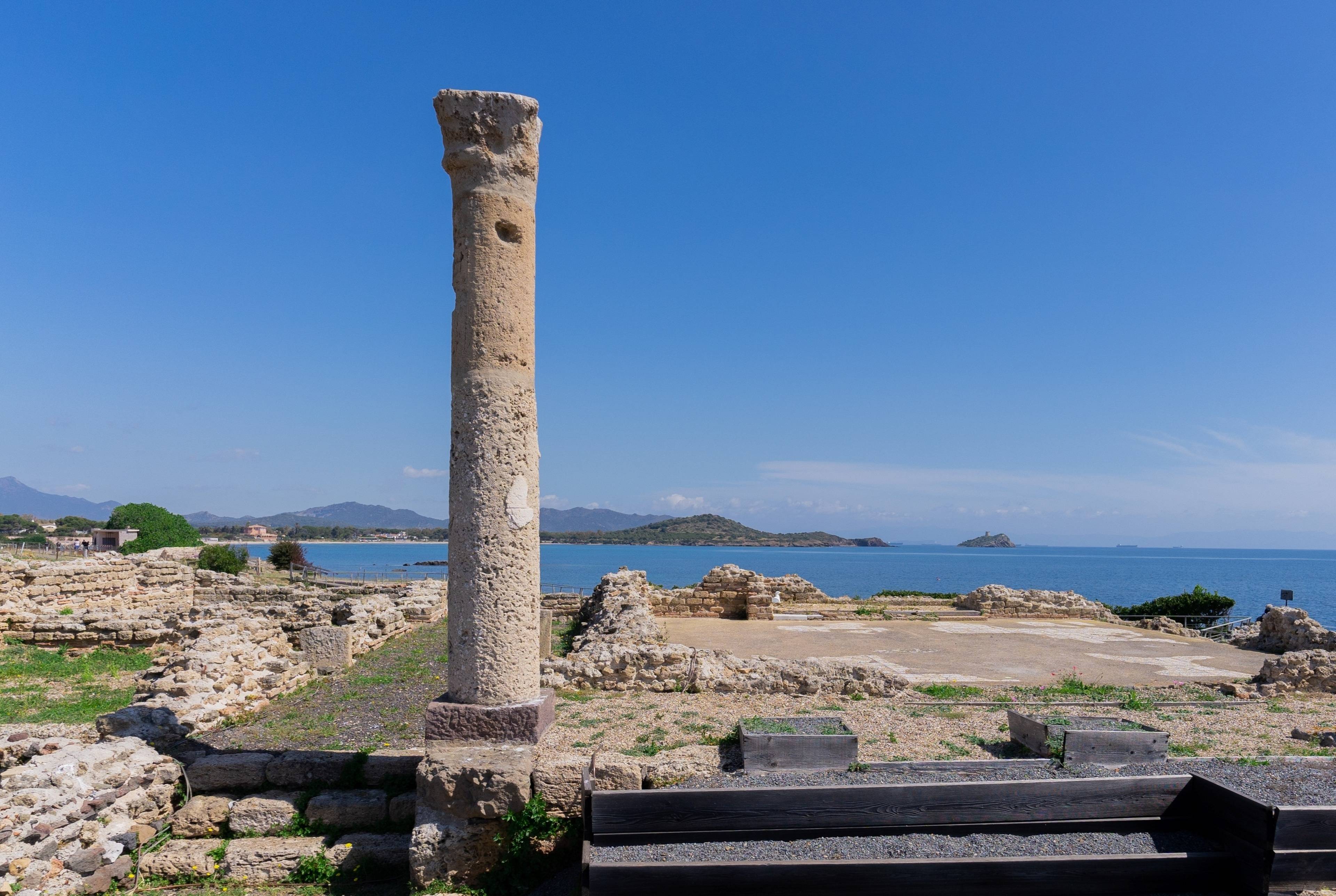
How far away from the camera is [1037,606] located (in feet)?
77.1

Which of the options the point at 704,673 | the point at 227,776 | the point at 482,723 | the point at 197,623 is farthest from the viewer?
the point at 197,623

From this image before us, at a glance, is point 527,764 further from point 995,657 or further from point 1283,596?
point 1283,596

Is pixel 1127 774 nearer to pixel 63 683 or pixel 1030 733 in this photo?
pixel 1030 733

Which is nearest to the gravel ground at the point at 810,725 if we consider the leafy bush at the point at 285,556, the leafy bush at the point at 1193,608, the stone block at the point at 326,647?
the stone block at the point at 326,647

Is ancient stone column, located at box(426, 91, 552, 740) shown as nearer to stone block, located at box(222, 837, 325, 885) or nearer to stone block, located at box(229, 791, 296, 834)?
stone block, located at box(222, 837, 325, 885)

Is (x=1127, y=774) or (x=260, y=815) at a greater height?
(x=1127, y=774)

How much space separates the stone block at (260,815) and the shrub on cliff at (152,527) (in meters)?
41.4

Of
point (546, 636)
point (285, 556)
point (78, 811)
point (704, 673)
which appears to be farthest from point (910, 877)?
point (285, 556)

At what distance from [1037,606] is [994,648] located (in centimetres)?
885

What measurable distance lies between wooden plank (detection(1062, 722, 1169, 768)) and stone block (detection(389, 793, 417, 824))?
5.71 metres

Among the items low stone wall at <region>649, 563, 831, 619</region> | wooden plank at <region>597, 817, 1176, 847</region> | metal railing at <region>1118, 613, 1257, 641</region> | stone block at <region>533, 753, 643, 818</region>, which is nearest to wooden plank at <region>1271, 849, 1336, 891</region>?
wooden plank at <region>597, 817, 1176, 847</region>

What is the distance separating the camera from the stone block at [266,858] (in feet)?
20.6

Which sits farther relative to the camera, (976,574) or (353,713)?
(976,574)

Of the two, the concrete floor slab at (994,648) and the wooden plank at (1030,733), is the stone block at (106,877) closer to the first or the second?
the wooden plank at (1030,733)
